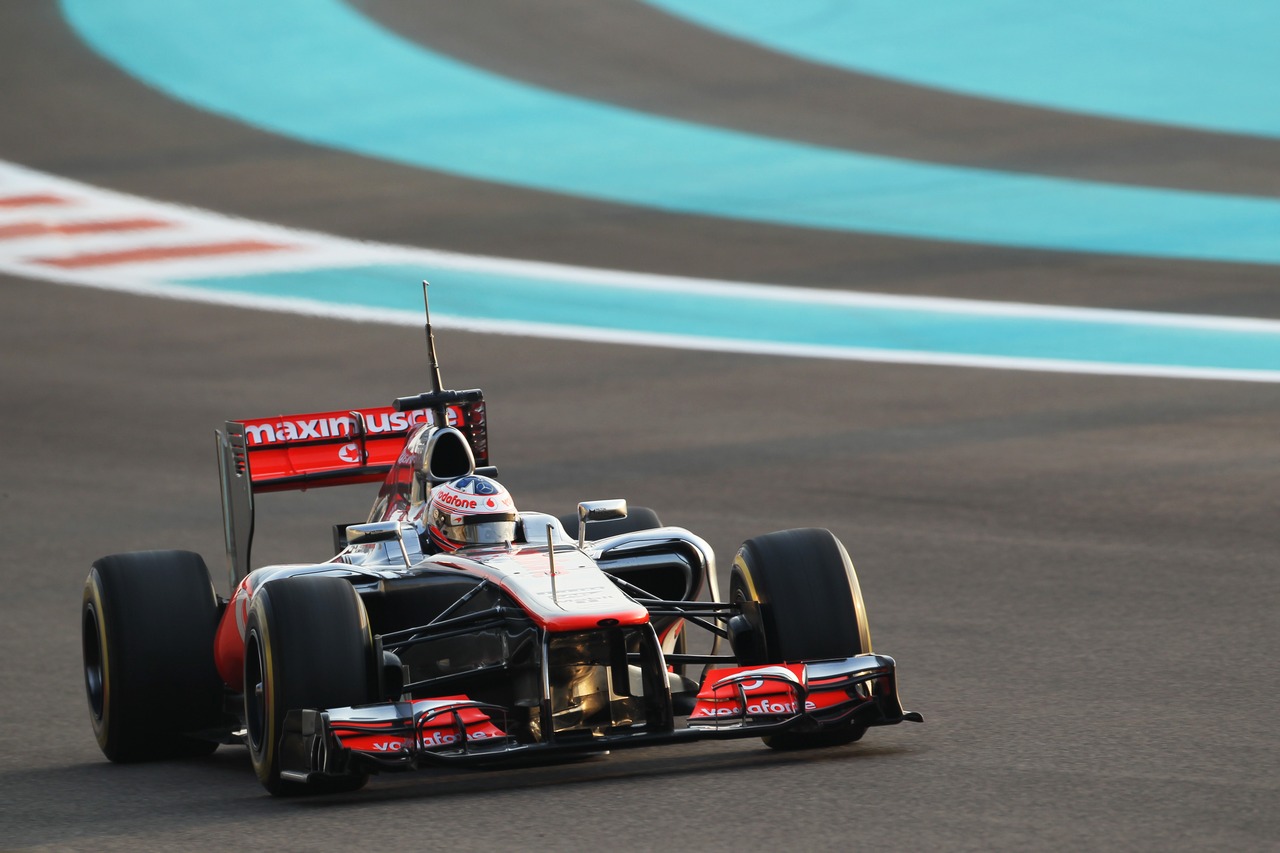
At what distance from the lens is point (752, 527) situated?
40.2 feet

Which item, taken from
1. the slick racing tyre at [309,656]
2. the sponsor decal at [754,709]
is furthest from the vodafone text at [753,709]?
the slick racing tyre at [309,656]

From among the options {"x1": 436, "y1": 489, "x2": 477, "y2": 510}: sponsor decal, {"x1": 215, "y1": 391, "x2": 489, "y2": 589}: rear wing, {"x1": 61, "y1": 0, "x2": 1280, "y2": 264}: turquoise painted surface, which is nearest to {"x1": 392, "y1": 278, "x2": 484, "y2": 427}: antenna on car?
{"x1": 215, "y1": 391, "x2": 489, "y2": 589}: rear wing

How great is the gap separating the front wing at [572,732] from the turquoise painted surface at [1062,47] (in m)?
18.1

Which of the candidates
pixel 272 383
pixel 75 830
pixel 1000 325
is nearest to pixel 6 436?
pixel 272 383

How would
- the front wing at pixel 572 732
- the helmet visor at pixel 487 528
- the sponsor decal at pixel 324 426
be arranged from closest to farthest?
the front wing at pixel 572 732 < the helmet visor at pixel 487 528 < the sponsor decal at pixel 324 426

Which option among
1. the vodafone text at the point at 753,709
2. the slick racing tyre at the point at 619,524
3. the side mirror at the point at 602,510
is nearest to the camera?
the vodafone text at the point at 753,709

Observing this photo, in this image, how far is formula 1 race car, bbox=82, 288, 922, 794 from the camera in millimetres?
6832

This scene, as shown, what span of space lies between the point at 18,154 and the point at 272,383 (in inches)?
A: 364

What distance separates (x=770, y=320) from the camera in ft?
59.8

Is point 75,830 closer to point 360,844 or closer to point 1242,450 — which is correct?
point 360,844

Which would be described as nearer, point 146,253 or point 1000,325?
point 1000,325

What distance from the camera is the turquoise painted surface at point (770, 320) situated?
16.8 meters

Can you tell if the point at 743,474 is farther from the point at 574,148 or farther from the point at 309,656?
the point at 574,148

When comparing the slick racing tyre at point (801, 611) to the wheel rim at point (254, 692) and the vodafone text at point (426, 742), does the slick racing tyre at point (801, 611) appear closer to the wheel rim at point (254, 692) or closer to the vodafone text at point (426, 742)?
the vodafone text at point (426, 742)
